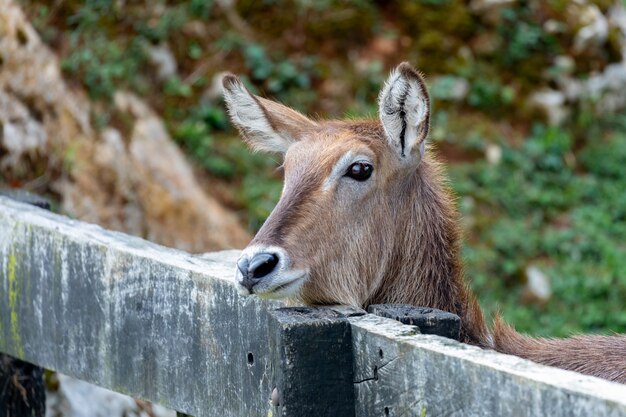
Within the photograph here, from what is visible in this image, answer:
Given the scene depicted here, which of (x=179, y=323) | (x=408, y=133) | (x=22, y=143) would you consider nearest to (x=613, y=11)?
(x=22, y=143)

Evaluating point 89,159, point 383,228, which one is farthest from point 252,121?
point 89,159

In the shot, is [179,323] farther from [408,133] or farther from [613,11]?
[613,11]

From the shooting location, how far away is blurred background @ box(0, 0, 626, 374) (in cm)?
909

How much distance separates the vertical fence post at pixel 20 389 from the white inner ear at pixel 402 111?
2076 millimetres

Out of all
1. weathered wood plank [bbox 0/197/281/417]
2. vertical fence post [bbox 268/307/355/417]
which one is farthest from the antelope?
vertical fence post [bbox 268/307/355/417]

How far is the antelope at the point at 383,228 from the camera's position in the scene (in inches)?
174

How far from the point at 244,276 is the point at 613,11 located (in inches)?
388

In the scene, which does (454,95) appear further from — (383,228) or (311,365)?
(311,365)

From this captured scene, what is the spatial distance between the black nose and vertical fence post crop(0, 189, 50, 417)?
1702mm

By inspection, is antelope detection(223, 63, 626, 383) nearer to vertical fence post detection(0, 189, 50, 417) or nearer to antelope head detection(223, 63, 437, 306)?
antelope head detection(223, 63, 437, 306)

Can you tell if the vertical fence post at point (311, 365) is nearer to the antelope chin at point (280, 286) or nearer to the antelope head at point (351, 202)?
the antelope chin at point (280, 286)

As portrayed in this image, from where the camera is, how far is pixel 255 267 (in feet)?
13.2

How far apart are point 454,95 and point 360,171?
7201 millimetres

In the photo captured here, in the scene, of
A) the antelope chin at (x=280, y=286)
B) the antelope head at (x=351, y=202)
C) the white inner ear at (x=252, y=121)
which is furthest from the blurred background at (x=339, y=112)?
the antelope chin at (x=280, y=286)
